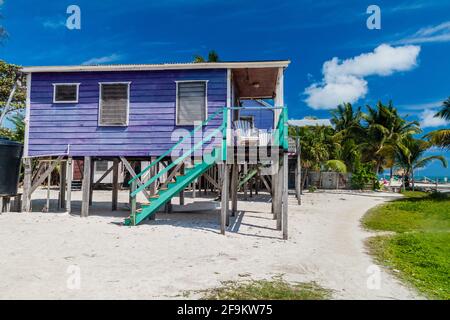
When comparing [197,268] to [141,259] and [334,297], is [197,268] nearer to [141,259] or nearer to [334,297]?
[141,259]

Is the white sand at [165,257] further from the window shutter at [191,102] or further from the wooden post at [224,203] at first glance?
the window shutter at [191,102]

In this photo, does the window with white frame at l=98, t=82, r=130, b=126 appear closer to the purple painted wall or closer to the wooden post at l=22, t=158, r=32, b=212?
the purple painted wall

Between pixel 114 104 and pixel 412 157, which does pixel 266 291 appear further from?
pixel 412 157

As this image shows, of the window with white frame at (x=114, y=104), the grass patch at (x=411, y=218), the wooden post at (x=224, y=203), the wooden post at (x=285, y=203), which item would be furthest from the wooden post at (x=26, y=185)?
the grass patch at (x=411, y=218)

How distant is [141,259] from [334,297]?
3.81m

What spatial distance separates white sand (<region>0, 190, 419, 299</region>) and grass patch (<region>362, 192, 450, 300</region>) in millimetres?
444

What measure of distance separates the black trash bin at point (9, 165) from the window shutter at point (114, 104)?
3.82 meters

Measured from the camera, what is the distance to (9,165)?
41.8 feet

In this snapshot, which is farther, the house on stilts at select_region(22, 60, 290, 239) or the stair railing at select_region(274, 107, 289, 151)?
the house on stilts at select_region(22, 60, 290, 239)

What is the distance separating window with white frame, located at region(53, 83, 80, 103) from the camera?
12305mm

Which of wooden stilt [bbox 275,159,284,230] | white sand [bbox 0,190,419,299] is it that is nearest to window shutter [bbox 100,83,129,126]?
white sand [bbox 0,190,419,299]
